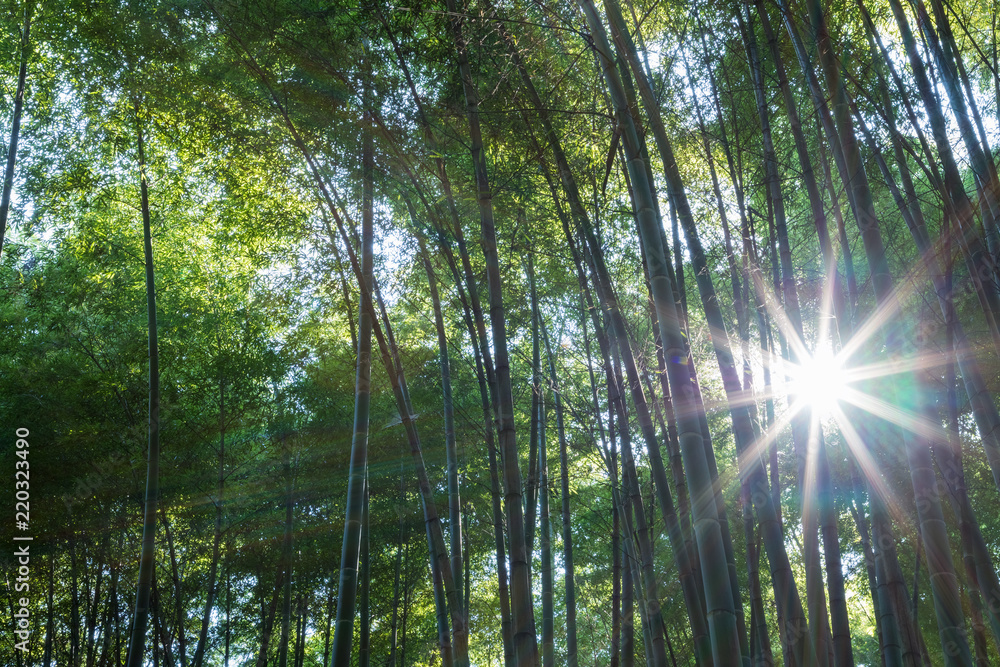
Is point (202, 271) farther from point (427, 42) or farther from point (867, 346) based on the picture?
point (867, 346)

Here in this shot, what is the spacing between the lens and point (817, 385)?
2.83m

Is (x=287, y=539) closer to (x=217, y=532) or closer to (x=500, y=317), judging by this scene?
(x=217, y=532)

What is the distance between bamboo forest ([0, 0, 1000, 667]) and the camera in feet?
7.83

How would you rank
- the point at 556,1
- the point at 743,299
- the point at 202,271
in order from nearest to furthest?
the point at 556,1 → the point at 743,299 → the point at 202,271

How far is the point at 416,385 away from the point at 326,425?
1.02 meters

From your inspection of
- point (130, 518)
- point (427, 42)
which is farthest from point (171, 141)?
point (130, 518)

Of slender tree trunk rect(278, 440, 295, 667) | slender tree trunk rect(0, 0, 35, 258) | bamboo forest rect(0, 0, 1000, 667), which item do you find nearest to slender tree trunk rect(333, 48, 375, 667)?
bamboo forest rect(0, 0, 1000, 667)

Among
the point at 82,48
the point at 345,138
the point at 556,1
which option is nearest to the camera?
the point at 556,1

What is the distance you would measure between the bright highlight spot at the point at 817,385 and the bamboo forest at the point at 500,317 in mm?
31

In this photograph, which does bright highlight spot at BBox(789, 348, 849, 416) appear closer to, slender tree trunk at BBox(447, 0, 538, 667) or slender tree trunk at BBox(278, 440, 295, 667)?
slender tree trunk at BBox(447, 0, 538, 667)

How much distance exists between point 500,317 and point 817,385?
1377 millimetres

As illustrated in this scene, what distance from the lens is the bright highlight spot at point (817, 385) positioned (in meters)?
2.76

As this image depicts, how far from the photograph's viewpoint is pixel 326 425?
20.6 ft

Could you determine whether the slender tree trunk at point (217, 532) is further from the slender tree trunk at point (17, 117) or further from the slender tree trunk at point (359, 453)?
the slender tree trunk at point (359, 453)
